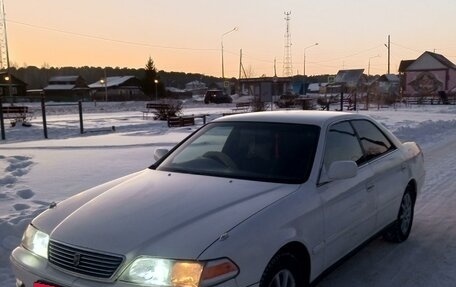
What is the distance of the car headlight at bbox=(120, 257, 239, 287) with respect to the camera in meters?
2.46

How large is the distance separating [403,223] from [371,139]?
1.05 metres

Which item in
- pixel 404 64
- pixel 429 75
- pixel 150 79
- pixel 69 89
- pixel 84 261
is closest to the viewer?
pixel 84 261

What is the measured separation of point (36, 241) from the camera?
3041 millimetres

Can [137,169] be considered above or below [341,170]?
below

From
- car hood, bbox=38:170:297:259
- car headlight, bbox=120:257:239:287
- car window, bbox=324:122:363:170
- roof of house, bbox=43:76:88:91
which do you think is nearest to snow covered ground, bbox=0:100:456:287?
car window, bbox=324:122:363:170

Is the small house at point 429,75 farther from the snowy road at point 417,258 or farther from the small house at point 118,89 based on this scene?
the snowy road at point 417,258

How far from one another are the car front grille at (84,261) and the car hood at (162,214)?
0.04m

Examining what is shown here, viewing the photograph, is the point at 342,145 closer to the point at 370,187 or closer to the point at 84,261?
the point at 370,187

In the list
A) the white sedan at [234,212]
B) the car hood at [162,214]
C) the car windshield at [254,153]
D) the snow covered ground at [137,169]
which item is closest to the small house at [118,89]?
the snow covered ground at [137,169]

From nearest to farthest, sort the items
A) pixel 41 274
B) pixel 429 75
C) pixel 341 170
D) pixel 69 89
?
pixel 41 274, pixel 341 170, pixel 429 75, pixel 69 89

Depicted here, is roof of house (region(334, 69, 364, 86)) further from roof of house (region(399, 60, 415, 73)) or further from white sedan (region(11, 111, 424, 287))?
white sedan (region(11, 111, 424, 287))

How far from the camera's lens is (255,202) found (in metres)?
3.04

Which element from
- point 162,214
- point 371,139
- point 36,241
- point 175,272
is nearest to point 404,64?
point 371,139

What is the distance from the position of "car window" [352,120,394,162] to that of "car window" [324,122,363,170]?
120mm
